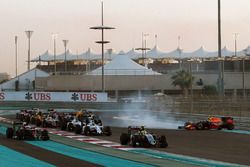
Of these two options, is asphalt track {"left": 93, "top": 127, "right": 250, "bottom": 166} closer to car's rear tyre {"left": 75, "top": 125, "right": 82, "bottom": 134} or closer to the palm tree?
car's rear tyre {"left": 75, "top": 125, "right": 82, "bottom": 134}

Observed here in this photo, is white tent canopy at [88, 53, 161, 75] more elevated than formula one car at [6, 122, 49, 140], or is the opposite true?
white tent canopy at [88, 53, 161, 75]

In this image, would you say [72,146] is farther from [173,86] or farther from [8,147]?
[173,86]

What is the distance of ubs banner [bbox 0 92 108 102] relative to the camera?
68875 mm

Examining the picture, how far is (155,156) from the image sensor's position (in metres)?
18.1

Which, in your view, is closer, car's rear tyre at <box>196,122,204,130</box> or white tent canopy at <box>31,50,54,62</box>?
car's rear tyre at <box>196,122,204,130</box>

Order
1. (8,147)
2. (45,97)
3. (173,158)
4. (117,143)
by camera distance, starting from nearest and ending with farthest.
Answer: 1. (173,158)
2. (8,147)
3. (117,143)
4. (45,97)

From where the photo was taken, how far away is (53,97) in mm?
69875

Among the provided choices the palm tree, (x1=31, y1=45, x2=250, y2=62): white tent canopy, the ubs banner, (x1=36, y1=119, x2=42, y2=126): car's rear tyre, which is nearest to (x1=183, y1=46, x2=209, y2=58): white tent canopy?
(x1=31, y1=45, x2=250, y2=62): white tent canopy

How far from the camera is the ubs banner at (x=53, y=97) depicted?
6888 cm

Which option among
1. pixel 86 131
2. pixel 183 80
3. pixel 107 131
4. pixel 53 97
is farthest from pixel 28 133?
pixel 183 80

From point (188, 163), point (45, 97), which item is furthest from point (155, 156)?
point (45, 97)

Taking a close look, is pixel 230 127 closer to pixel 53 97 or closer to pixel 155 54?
pixel 53 97

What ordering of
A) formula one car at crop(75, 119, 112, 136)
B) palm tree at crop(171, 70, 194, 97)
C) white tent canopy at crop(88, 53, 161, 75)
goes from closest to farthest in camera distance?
1. formula one car at crop(75, 119, 112, 136)
2. palm tree at crop(171, 70, 194, 97)
3. white tent canopy at crop(88, 53, 161, 75)

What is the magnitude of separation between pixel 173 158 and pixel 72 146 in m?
5.63
